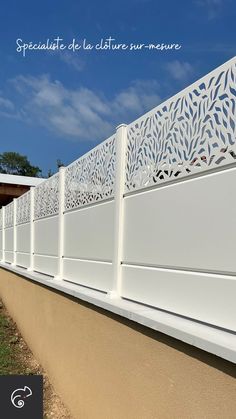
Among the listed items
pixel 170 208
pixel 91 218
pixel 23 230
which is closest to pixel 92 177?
pixel 91 218

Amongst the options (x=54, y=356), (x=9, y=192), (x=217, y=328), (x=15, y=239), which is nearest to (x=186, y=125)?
(x=217, y=328)

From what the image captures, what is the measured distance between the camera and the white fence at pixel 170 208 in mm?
2219

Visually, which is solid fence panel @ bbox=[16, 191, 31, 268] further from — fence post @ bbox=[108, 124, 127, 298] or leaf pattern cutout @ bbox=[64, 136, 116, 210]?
fence post @ bbox=[108, 124, 127, 298]

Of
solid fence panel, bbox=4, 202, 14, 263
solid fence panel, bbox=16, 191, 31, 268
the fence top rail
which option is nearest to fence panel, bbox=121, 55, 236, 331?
the fence top rail

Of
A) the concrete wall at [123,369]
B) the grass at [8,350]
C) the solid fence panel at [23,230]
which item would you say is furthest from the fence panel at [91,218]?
the solid fence panel at [23,230]

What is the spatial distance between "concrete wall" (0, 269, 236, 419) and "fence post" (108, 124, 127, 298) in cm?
26

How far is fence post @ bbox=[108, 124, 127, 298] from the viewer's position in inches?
134

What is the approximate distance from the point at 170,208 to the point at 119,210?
793 millimetres

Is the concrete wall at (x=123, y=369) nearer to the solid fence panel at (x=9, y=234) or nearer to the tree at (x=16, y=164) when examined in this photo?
the solid fence panel at (x=9, y=234)

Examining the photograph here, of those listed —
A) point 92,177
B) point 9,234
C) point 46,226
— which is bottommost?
point 9,234

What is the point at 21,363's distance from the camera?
228 inches

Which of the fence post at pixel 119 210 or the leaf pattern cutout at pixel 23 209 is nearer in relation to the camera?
the fence post at pixel 119 210

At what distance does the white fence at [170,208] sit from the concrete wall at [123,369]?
0.21 metres

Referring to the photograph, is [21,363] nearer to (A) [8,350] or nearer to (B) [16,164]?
(A) [8,350]
